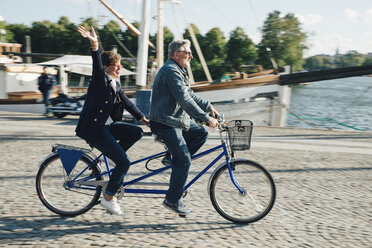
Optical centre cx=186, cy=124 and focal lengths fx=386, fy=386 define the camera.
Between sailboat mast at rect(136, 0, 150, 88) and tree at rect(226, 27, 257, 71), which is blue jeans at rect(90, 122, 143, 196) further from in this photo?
tree at rect(226, 27, 257, 71)

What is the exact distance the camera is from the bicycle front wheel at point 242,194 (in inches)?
146

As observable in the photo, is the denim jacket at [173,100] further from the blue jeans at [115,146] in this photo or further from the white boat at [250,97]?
the white boat at [250,97]

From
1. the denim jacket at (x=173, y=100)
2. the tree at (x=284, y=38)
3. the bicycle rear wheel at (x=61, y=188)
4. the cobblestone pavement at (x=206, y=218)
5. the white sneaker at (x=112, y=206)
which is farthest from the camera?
the tree at (x=284, y=38)

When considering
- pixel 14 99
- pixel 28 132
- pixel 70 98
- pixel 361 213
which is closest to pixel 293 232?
pixel 361 213

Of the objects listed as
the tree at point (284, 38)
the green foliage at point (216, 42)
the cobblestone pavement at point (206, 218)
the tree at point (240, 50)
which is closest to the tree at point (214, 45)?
the green foliage at point (216, 42)

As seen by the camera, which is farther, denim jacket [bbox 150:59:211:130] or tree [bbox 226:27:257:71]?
tree [bbox 226:27:257:71]

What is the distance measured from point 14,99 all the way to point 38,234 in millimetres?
14302

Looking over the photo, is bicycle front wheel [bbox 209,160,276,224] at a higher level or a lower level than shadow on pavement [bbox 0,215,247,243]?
higher

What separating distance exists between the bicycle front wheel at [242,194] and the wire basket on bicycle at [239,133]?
0.88ft

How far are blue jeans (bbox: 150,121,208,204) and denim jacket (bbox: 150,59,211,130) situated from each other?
0.07 meters

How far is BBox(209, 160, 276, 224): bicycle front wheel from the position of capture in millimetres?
3707

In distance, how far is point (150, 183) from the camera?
3.78m

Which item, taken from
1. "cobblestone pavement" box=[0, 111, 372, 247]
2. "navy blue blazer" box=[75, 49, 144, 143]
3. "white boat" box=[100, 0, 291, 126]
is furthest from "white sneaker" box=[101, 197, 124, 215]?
"white boat" box=[100, 0, 291, 126]

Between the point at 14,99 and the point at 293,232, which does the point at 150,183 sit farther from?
the point at 14,99
